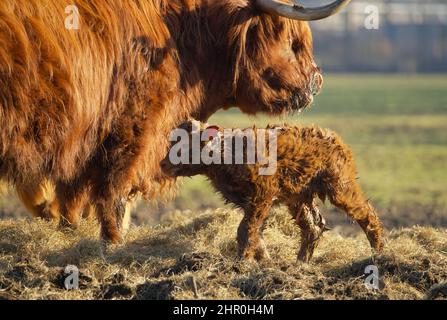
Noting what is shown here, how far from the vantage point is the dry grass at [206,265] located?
17.0 feet

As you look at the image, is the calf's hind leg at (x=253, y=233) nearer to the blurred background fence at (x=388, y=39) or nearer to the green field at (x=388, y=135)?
the green field at (x=388, y=135)

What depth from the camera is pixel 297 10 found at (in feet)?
22.4

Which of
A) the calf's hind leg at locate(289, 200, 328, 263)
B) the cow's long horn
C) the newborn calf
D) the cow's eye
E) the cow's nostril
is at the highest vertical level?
the cow's long horn

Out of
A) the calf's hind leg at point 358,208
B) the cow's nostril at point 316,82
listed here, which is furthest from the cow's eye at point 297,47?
the calf's hind leg at point 358,208

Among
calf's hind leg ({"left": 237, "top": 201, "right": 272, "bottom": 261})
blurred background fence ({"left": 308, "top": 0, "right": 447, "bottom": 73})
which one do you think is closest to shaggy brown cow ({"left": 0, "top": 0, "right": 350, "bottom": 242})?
calf's hind leg ({"left": 237, "top": 201, "right": 272, "bottom": 261})

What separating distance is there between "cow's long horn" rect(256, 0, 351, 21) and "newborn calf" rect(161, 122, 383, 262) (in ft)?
2.75

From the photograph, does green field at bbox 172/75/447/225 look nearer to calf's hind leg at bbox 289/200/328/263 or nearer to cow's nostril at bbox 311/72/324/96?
cow's nostril at bbox 311/72/324/96

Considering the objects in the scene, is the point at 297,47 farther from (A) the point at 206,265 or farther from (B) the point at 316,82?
(A) the point at 206,265

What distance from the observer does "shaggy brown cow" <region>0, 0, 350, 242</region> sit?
5.69 metres

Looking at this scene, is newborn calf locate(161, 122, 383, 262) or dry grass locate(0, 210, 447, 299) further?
newborn calf locate(161, 122, 383, 262)

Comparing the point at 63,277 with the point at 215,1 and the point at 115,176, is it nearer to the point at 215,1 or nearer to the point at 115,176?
the point at 115,176

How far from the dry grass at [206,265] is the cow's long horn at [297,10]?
5.32 feet

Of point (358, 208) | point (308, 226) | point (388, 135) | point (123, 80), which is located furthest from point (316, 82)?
point (388, 135)

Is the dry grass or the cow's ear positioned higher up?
the cow's ear
